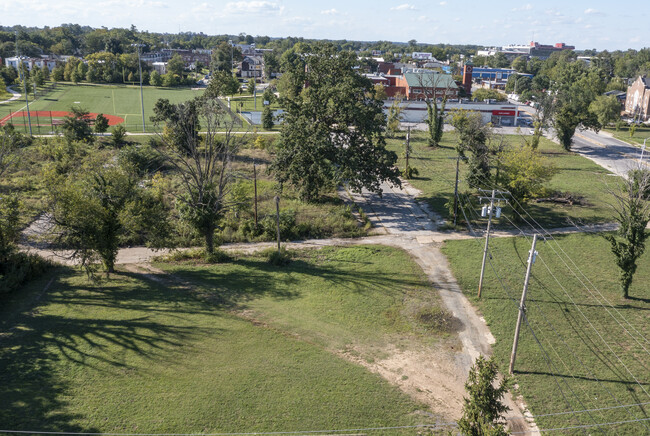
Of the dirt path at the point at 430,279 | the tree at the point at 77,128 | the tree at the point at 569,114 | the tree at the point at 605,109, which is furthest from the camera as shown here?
the tree at the point at 605,109

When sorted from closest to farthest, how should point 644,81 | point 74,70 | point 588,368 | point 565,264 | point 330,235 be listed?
point 588,368, point 565,264, point 330,235, point 644,81, point 74,70

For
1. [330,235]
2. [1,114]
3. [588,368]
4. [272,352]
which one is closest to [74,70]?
[1,114]

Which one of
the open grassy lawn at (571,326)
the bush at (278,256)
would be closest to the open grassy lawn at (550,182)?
the open grassy lawn at (571,326)

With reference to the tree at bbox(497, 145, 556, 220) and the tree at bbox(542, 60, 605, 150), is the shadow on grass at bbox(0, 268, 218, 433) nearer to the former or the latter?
the tree at bbox(497, 145, 556, 220)

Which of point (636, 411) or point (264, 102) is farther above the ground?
point (264, 102)

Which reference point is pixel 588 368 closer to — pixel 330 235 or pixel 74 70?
pixel 330 235

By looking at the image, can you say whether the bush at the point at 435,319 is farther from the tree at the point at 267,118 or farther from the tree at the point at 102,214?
the tree at the point at 267,118

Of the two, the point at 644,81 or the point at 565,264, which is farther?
the point at 644,81
